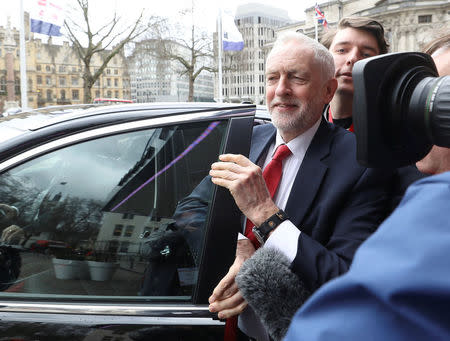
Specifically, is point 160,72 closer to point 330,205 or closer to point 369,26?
point 369,26

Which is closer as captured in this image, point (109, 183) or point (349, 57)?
point (109, 183)

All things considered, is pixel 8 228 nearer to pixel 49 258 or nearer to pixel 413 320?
pixel 49 258

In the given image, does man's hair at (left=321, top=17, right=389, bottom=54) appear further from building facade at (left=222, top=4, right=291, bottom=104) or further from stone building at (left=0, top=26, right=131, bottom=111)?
building facade at (left=222, top=4, right=291, bottom=104)

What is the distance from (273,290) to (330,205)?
391 mm

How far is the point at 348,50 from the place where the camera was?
276cm

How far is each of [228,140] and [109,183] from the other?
0.50 meters

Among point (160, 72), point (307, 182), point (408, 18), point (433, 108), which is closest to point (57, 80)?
point (160, 72)

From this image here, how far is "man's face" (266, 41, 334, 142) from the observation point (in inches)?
71.4

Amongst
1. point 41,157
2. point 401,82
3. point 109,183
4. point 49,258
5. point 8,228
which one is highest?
point 401,82

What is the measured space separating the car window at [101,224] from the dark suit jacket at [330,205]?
0.40 feet

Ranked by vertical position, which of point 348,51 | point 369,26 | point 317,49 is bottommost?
point 317,49

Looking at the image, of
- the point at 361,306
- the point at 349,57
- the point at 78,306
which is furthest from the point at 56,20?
the point at 361,306

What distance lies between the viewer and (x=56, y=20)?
13.1 m

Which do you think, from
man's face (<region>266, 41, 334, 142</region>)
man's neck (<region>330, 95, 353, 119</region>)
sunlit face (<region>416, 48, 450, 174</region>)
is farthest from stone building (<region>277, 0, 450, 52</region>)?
sunlit face (<region>416, 48, 450, 174</region>)
